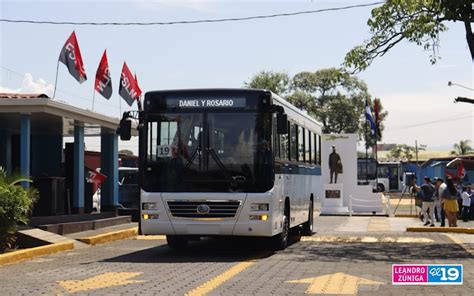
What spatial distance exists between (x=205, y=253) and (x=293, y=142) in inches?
142

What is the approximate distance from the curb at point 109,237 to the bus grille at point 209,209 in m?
5.19

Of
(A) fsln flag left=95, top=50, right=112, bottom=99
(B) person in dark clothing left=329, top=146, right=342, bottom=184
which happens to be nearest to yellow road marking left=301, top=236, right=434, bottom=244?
(A) fsln flag left=95, top=50, right=112, bottom=99

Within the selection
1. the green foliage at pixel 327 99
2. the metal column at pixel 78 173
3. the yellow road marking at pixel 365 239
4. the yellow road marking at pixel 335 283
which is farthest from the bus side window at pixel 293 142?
the green foliage at pixel 327 99

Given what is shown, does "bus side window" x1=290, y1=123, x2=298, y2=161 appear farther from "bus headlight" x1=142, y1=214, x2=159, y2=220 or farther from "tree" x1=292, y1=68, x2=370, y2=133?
"tree" x1=292, y1=68, x2=370, y2=133

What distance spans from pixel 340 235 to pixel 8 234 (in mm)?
9700

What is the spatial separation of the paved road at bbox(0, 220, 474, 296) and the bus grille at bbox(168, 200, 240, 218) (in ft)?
2.79

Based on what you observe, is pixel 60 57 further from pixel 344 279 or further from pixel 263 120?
pixel 344 279

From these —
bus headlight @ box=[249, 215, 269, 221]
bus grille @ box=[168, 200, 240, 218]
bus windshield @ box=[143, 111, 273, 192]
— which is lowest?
bus headlight @ box=[249, 215, 269, 221]

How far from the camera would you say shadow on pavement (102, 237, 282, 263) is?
14531 mm

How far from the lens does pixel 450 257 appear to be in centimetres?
1486

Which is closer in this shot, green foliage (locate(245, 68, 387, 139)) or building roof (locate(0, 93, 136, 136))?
building roof (locate(0, 93, 136, 136))

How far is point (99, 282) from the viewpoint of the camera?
11.0m

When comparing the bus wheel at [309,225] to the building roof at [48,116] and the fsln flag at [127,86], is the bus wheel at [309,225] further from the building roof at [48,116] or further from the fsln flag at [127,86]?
the fsln flag at [127,86]

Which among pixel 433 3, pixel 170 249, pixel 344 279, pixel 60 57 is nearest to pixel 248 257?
pixel 170 249
